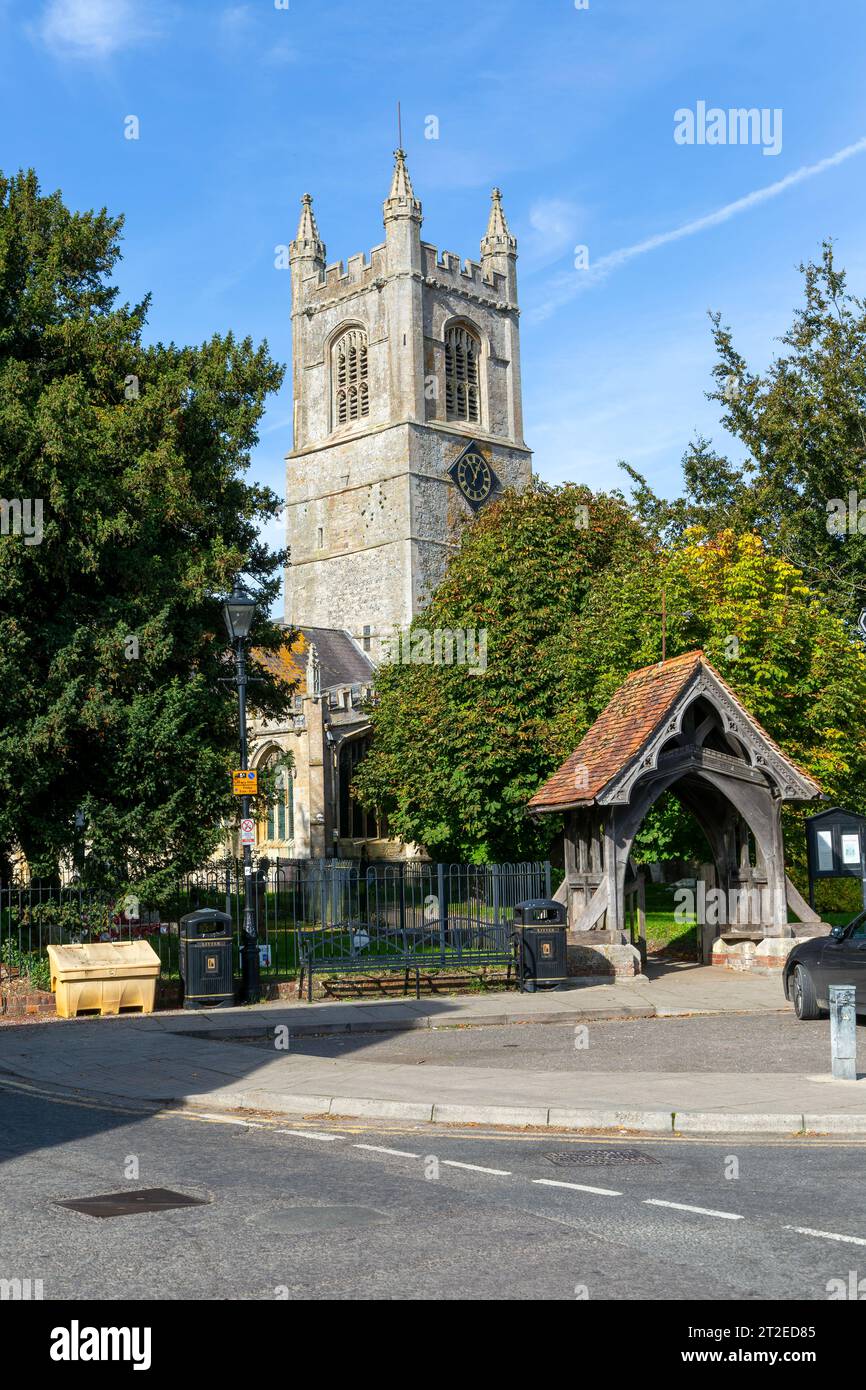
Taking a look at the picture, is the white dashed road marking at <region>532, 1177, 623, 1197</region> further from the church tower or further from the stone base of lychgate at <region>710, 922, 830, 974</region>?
the church tower

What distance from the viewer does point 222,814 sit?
22875 mm

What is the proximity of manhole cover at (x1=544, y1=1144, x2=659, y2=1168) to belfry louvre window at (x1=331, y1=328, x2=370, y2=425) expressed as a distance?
7215 cm

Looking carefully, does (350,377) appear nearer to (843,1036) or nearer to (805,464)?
(805,464)

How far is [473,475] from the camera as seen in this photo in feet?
255

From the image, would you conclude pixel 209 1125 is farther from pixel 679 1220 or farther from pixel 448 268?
pixel 448 268

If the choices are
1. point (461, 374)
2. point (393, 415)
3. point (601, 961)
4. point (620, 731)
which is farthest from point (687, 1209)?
point (461, 374)

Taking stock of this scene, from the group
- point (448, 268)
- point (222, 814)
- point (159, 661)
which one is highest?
point (448, 268)

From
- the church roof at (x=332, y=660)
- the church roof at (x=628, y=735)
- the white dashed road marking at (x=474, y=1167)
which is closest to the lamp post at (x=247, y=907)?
the church roof at (x=628, y=735)

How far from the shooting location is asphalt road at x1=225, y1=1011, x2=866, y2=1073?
45.1 ft

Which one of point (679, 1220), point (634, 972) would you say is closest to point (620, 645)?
point (634, 972)

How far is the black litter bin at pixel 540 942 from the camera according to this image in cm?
2023

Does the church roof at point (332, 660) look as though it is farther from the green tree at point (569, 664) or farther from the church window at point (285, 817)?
the green tree at point (569, 664)

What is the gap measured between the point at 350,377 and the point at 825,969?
68.5 m
